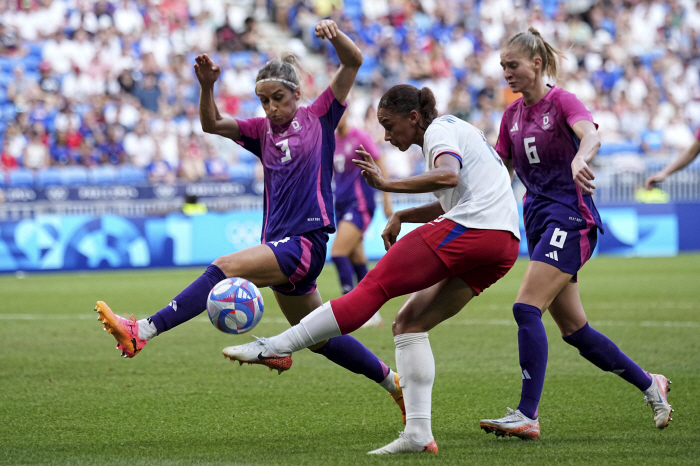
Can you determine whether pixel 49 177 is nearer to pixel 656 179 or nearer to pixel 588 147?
pixel 656 179

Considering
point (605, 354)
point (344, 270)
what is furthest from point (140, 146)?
point (605, 354)

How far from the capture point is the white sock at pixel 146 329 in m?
4.66

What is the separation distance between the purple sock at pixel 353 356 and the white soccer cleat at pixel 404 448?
894 millimetres

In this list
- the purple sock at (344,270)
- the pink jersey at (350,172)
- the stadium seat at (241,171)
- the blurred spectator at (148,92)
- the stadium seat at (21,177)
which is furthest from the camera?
the blurred spectator at (148,92)

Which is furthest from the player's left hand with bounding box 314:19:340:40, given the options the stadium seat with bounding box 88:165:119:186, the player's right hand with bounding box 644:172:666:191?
the stadium seat with bounding box 88:165:119:186

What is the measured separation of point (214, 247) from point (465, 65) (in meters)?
11.2

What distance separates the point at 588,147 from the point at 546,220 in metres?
0.58

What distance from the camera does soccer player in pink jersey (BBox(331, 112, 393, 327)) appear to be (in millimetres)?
10445

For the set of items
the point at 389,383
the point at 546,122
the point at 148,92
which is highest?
the point at 148,92

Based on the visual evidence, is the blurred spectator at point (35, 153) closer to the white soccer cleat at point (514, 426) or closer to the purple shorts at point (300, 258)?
the purple shorts at point (300, 258)

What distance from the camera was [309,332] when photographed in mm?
4234

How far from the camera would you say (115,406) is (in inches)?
228

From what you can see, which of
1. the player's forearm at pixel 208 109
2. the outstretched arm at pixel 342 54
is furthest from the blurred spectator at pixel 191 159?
the outstretched arm at pixel 342 54

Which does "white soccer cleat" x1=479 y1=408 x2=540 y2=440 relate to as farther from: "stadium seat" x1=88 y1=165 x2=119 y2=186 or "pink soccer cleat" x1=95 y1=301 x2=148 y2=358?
"stadium seat" x1=88 y1=165 x2=119 y2=186
